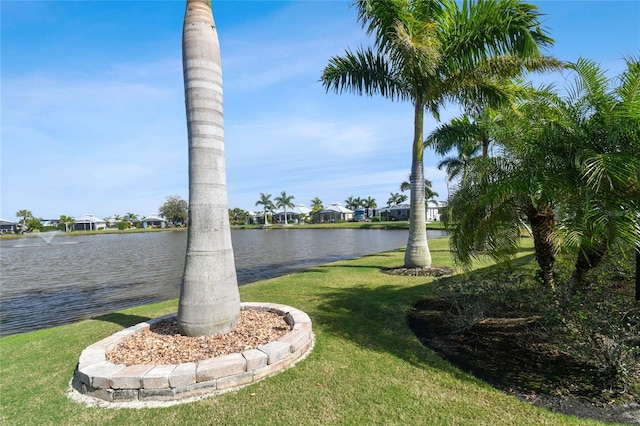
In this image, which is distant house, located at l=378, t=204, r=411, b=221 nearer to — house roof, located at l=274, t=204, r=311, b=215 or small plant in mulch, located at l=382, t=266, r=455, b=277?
house roof, located at l=274, t=204, r=311, b=215

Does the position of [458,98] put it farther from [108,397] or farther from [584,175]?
[108,397]

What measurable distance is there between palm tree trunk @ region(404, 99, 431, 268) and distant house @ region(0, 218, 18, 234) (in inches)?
4100

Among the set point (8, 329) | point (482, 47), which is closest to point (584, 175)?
point (482, 47)

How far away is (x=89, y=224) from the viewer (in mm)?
92438

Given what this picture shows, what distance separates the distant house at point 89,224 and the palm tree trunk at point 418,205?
103368mm

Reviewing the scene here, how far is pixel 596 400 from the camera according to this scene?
3.27 m

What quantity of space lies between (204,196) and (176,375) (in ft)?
7.39

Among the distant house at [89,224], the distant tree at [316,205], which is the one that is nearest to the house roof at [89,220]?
the distant house at [89,224]

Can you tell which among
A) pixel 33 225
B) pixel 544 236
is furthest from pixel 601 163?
pixel 33 225

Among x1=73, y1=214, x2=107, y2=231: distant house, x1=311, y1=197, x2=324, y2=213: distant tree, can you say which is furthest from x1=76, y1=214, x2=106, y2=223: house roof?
x1=311, y1=197, x2=324, y2=213: distant tree

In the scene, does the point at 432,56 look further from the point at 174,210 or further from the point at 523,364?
the point at 174,210

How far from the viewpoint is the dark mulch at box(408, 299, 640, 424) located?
3199mm

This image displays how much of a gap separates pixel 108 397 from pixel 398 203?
73124 mm

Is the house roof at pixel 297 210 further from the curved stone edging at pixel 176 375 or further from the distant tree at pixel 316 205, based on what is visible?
the curved stone edging at pixel 176 375
